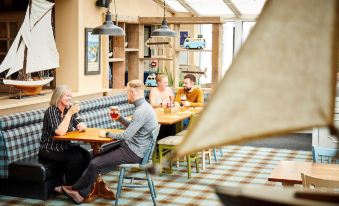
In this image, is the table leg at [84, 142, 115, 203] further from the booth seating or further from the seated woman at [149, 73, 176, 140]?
the seated woman at [149, 73, 176, 140]

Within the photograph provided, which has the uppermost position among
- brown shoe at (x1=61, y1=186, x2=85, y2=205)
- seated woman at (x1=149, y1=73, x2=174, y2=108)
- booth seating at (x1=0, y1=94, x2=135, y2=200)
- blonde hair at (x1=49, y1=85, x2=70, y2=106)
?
blonde hair at (x1=49, y1=85, x2=70, y2=106)

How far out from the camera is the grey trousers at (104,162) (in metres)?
5.59

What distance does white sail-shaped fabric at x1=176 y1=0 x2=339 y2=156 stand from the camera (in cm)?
74

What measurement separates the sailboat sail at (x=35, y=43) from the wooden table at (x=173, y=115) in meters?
1.60

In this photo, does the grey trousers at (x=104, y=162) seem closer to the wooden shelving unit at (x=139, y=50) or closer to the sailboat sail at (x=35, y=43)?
the sailboat sail at (x=35, y=43)

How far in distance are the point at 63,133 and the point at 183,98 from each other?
2.78 m

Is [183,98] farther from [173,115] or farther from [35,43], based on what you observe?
[35,43]

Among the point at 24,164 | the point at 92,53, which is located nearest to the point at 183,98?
the point at 92,53

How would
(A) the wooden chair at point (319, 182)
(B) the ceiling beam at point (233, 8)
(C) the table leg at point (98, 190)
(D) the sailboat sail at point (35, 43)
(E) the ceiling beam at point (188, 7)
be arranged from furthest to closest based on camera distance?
1. (E) the ceiling beam at point (188, 7)
2. (B) the ceiling beam at point (233, 8)
3. (D) the sailboat sail at point (35, 43)
4. (C) the table leg at point (98, 190)
5. (A) the wooden chair at point (319, 182)

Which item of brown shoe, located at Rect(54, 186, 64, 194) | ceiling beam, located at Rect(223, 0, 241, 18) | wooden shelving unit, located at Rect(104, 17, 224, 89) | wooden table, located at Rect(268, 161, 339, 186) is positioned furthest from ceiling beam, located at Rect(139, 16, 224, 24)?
wooden table, located at Rect(268, 161, 339, 186)

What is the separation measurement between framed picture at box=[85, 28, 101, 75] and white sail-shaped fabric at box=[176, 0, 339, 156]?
7532mm

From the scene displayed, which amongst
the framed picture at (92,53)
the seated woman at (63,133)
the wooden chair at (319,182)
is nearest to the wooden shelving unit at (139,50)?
the framed picture at (92,53)

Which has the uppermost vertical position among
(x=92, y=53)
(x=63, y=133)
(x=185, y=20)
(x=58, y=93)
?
(x=185, y=20)

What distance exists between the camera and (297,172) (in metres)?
4.16
